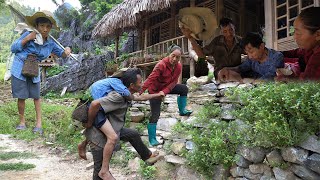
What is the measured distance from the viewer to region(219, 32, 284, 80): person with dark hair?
1.66 meters

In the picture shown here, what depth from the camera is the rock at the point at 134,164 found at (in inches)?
168

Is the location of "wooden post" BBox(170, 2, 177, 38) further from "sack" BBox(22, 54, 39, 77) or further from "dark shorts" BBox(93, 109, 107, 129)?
"dark shorts" BBox(93, 109, 107, 129)

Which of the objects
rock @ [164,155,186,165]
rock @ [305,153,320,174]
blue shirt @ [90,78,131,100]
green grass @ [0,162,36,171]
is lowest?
green grass @ [0,162,36,171]

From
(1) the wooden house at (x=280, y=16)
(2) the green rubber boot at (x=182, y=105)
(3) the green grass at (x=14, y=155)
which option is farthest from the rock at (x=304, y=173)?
(3) the green grass at (x=14, y=155)

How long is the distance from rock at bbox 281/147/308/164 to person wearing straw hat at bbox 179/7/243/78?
1155 mm

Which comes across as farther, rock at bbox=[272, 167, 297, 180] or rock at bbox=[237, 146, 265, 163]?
rock at bbox=[237, 146, 265, 163]

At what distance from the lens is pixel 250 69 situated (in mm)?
1838

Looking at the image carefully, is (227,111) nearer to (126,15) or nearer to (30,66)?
(30,66)

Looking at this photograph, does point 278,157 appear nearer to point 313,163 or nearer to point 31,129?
point 313,163

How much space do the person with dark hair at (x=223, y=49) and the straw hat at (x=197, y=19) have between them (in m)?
0.19

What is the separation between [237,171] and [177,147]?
1.07m

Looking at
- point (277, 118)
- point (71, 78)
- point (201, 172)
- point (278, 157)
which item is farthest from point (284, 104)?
point (71, 78)

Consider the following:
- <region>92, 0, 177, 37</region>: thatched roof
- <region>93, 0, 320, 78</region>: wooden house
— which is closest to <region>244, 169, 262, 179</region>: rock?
<region>93, 0, 320, 78</region>: wooden house

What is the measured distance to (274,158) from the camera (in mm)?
2844
